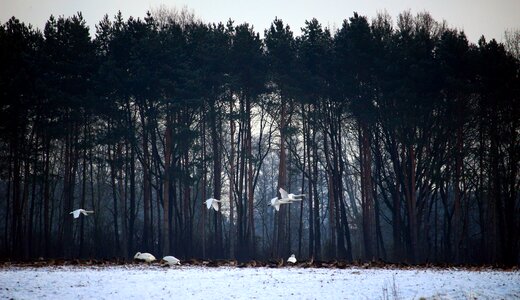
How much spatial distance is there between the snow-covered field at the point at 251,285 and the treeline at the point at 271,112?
17.2m

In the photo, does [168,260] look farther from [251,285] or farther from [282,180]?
[282,180]

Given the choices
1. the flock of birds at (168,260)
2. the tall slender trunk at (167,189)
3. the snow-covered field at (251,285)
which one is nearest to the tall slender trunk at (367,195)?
the tall slender trunk at (167,189)

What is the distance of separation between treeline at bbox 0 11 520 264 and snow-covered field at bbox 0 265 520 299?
17.2m

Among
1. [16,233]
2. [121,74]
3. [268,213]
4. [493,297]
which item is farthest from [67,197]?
[493,297]

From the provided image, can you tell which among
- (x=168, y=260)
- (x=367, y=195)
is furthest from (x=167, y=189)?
(x=168, y=260)

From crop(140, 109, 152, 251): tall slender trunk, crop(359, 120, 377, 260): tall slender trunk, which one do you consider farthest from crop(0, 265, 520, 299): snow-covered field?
crop(140, 109, 152, 251): tall slender trunk

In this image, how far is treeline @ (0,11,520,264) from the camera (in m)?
36.3

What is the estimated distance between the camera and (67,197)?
40.5 m

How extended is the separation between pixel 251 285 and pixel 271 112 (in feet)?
83.7

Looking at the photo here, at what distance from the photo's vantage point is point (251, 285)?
629 inches

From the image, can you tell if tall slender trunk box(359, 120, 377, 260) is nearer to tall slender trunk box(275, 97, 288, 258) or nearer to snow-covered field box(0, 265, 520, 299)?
tall slender trunk box(275, 97, 288, 258)

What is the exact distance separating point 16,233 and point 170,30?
16.4m

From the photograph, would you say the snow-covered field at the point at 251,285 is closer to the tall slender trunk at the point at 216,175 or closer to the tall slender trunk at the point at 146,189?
the tall slender trunk at the point at 146,189

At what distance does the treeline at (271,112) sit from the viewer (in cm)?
3628
